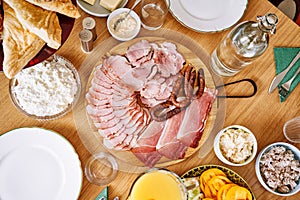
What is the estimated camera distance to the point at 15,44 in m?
0.91

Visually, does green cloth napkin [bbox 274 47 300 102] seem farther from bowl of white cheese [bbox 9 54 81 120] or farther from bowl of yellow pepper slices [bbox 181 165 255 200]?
bowl of white cheese [bbox 9 54 81 120]

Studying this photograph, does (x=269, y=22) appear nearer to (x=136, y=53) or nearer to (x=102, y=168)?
(x=136, y=53)

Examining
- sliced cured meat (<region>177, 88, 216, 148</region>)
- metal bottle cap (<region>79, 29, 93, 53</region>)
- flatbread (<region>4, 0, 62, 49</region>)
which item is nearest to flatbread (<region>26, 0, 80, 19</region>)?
flatbread (<region>4, 0, 62, 49</region>)

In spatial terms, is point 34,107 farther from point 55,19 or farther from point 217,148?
point 217,148

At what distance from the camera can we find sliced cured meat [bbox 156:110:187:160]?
1.23 meters

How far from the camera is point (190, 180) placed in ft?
3.95

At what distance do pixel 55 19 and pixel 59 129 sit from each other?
1.23 feet

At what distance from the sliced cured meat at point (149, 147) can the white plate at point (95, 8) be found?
35 centimetres

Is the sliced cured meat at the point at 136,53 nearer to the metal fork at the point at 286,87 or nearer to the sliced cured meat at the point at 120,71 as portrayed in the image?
the sliced cured meat at the point at 120,71

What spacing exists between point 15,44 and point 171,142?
0.53 meters

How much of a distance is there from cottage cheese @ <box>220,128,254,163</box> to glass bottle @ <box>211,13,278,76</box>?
0.19m

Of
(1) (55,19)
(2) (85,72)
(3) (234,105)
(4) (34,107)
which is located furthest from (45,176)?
(3) (234,105)

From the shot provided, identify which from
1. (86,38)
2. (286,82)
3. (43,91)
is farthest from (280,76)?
(43,91)

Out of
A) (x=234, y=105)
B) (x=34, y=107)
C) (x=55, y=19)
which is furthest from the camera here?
(x=234, y=105)
